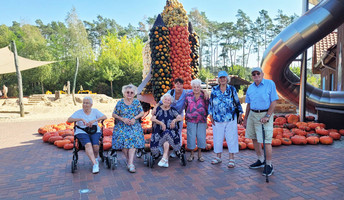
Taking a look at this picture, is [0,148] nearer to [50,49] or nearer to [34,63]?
[34,63]

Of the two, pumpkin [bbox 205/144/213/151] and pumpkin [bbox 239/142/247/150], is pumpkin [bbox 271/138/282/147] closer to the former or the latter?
pumpkin [bbox 239/142/247/150]

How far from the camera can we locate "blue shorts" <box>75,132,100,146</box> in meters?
4.10

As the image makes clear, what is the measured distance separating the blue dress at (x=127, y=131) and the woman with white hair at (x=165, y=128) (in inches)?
10.6

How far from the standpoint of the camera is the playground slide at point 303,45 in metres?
5.26

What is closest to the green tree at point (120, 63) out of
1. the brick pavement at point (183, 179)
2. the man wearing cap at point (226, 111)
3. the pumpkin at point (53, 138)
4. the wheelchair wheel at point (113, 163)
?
the pumpkin at point (53, 138)

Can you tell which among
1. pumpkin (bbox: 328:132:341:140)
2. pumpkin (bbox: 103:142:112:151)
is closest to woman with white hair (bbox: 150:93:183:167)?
pumpkin (bbox: 103:142:112:151)

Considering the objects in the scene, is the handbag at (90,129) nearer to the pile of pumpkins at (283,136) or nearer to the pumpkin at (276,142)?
the pile of pumpkins at (283,136)

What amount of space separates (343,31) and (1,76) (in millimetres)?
34997

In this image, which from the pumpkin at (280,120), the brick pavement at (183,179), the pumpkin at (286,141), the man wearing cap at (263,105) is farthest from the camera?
the pumpkin at (280,120)

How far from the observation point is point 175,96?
15.3ft

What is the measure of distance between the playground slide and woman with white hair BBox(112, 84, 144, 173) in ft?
12.7

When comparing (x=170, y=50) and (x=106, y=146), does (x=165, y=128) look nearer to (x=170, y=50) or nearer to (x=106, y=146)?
(x=106, y=146)

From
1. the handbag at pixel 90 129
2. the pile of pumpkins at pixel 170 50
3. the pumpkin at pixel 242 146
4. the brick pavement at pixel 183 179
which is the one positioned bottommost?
the brick pavement at pixel 183 179

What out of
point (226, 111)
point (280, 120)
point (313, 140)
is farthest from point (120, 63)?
point (226, 111)
